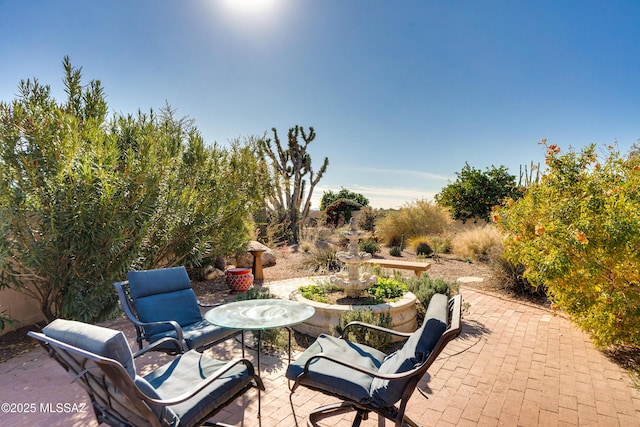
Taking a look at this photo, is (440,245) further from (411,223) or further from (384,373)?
(384,373)

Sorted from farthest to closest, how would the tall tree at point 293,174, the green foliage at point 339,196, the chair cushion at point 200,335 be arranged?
the green foliage at point 339,196, the tall tree at point 293,174, the chair cushion at point 200,335

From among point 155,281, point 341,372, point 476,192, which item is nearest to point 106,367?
point 341,372

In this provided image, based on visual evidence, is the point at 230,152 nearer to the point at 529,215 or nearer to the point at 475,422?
the point at 529,215

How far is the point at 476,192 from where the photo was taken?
16.0m

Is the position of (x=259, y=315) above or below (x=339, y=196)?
below

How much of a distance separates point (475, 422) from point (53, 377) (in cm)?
408

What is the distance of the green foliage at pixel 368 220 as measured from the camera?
15.4m

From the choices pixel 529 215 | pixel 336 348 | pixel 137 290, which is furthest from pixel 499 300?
pixel 137 290

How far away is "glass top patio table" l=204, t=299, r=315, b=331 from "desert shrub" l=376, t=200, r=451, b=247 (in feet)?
37.8

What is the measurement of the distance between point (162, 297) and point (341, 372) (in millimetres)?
2290

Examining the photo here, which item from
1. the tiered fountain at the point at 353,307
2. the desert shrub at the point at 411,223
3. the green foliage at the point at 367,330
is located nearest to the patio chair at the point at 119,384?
the green foliage at the point at 367,330

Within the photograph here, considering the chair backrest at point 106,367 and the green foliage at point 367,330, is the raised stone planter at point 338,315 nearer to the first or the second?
the green foliage at point 367,330

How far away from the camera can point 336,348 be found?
2539mm

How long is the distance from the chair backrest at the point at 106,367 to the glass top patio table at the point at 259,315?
0.88 m
